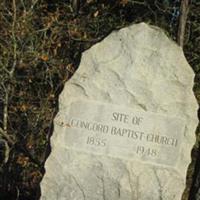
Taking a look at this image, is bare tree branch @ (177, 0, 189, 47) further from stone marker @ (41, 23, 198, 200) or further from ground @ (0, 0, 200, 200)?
stone marker @ (41, 23, 198, 200)

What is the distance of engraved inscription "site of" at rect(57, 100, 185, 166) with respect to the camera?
5121 millimetres

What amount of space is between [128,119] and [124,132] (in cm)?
12

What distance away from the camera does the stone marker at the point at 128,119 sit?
5098 millimetres

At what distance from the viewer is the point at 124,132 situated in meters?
5.16

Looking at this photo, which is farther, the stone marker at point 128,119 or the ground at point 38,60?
the ground at point 38,60

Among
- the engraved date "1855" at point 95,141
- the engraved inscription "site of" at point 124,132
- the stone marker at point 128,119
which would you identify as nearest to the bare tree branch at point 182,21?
the stone marker at point 128,119

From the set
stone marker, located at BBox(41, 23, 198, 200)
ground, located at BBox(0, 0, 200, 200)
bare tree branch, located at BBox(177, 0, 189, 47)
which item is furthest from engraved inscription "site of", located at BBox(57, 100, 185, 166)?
bare tree branch, located at BBox(177, 0, 189, 47)

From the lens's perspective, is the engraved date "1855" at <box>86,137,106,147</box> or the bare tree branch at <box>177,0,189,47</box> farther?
the bare tree branch at <box>177,0,189,47</box>

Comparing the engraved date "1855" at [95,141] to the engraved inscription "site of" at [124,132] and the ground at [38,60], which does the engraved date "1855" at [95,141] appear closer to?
the engraved inscription "site of" at [124,132]

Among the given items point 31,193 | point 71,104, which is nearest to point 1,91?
point 31,193

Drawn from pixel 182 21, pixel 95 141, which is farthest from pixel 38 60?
pixel 95 141

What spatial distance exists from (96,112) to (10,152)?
119 inches

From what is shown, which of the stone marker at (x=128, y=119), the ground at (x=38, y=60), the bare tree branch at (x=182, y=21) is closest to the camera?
the stone marker at (x=128, y=119)

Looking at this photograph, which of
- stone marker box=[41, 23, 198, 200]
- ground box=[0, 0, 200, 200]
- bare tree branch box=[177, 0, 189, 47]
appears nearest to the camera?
stone marker box=[41, 23, 198, 200]
